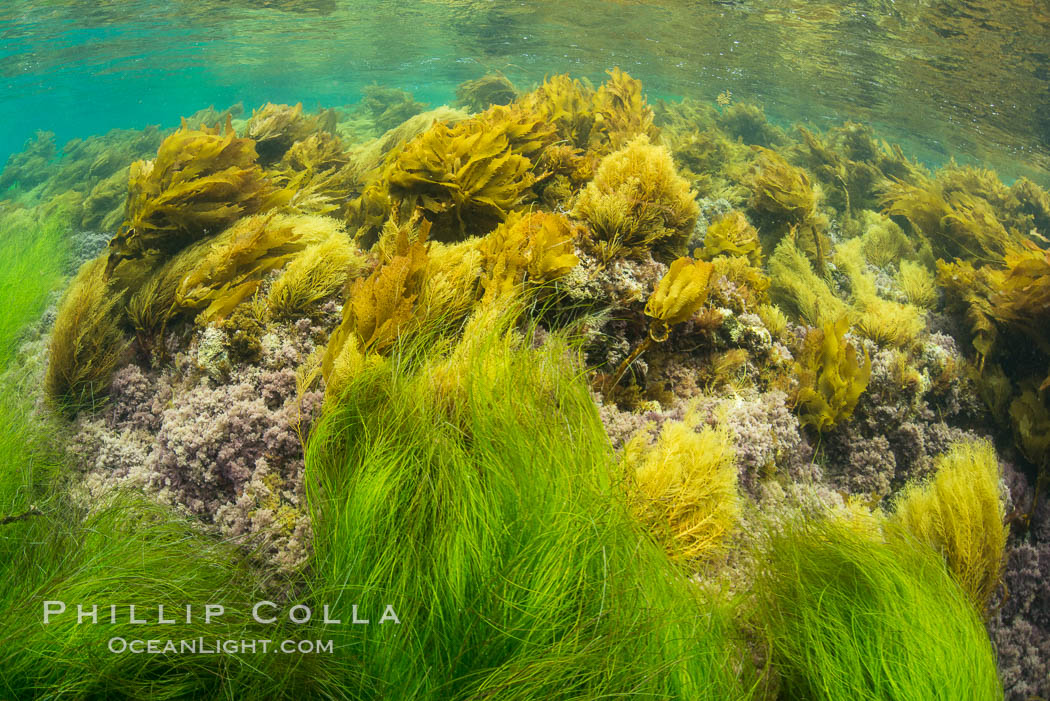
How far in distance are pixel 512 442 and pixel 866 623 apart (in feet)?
4.34

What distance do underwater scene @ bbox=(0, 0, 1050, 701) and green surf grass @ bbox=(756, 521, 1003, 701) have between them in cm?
1

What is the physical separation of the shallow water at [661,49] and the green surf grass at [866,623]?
13.2 meters

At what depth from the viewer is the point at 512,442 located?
164 centimetres

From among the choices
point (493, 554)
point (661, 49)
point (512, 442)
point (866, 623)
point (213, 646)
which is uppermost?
point (661, 49)

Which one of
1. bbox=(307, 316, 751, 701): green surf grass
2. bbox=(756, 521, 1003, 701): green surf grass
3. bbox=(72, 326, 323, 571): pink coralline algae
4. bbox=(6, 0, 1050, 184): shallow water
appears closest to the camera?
bbox=(307, 316, 751, 701): green surf grass

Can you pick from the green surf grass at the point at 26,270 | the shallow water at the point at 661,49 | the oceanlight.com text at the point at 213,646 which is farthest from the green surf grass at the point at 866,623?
the shallow water at the point at 661,49

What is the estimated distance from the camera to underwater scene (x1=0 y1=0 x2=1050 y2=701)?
131 cm

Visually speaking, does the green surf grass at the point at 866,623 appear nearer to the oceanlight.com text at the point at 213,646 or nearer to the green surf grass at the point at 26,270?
the oceanlight.com text at the point at 213,646

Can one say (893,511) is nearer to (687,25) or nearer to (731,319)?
(731,319)

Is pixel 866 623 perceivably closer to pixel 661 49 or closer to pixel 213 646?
pixel 213 646

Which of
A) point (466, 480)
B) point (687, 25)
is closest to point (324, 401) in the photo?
point (466, 480)

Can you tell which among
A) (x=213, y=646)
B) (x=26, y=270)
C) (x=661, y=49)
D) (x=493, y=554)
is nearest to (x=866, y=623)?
(x=493, y=554)

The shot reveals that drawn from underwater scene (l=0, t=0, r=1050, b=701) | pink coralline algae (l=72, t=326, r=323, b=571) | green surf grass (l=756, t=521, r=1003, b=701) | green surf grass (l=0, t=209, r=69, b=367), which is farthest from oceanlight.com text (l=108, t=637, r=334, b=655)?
green surf grass (l=0, t=209, r=69, b=367)

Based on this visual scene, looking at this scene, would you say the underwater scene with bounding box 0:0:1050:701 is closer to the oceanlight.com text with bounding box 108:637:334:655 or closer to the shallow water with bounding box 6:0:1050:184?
the oceanlight.com text with bounding box 108:637:334:655
